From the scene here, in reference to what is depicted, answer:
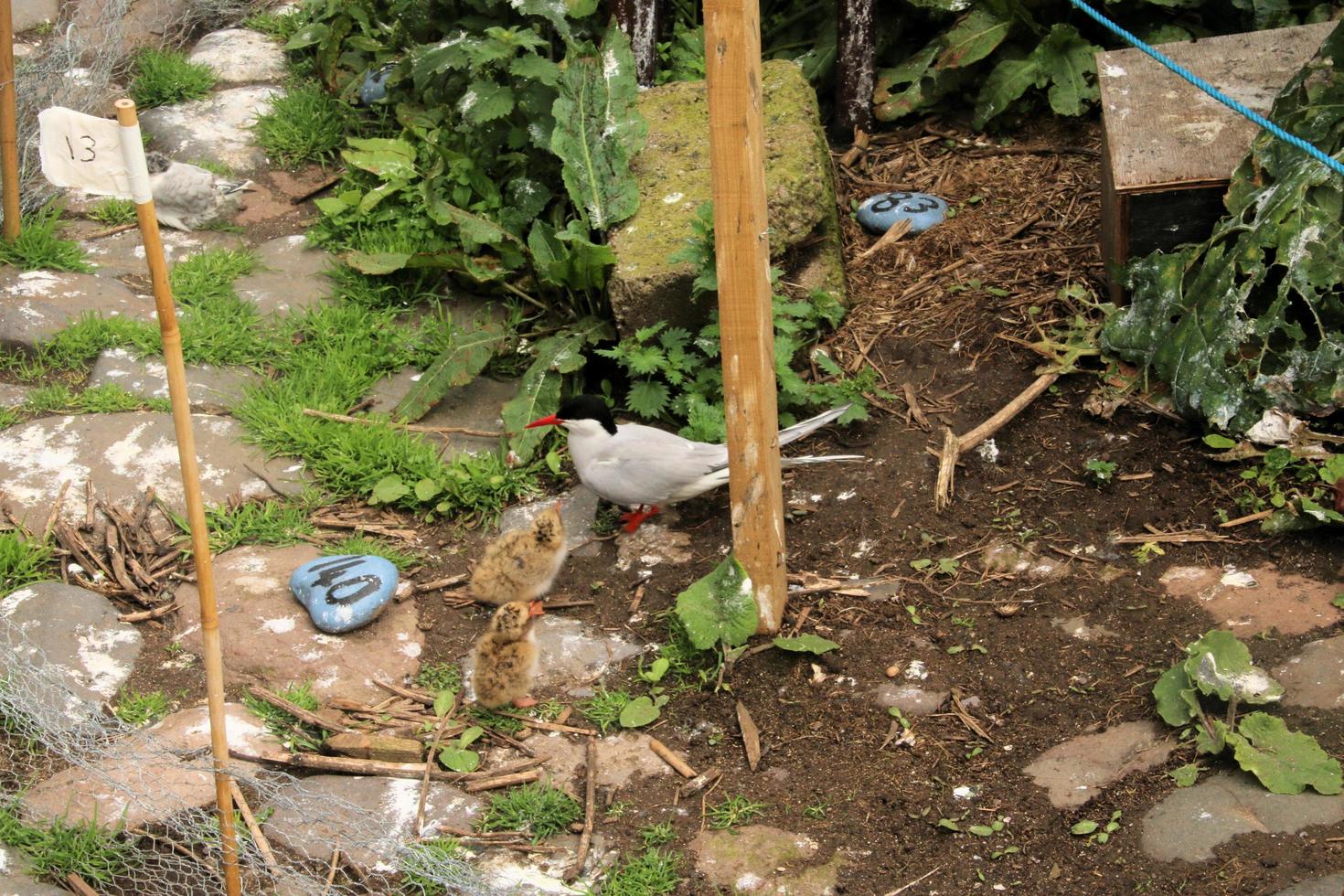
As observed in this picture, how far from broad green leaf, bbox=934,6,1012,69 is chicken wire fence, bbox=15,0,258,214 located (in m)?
4.53

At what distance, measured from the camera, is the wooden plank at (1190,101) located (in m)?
4.71

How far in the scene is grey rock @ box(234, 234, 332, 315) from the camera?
6.00m

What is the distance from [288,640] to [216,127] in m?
3.92

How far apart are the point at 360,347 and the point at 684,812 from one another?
302cm

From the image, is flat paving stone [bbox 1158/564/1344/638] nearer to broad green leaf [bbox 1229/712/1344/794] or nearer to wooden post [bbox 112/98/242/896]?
broad green leaf [bbox 1229/712/1344/794]

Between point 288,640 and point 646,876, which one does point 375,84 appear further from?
point 646,876

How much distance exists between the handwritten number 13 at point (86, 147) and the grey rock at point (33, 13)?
600cm

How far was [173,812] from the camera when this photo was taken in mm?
3508

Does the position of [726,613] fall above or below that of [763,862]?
above

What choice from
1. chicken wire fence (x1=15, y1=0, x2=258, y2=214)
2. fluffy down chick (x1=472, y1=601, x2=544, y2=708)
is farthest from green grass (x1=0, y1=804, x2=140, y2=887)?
chicken wire fence (x1=15, y1=0, x2=258, y2=214)

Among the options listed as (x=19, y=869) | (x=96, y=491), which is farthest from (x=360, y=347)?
(x=19, y=869)

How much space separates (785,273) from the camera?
5.60 metres

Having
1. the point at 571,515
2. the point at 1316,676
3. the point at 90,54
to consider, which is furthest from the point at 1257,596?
the point at 90,54

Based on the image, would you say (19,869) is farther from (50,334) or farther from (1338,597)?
(1338,597)
